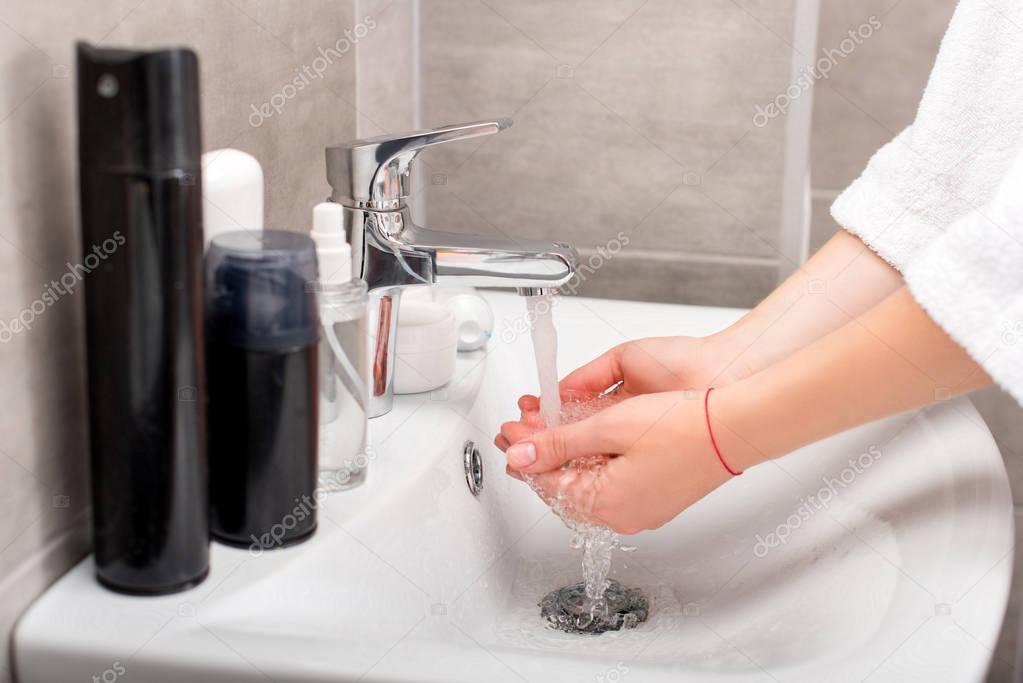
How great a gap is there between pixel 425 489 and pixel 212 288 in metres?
0.19

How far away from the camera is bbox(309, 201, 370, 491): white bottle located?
0.51 metres

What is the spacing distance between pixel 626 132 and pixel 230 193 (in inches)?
22.7

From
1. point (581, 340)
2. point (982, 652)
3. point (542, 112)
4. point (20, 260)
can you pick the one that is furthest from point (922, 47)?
point (20, 260)

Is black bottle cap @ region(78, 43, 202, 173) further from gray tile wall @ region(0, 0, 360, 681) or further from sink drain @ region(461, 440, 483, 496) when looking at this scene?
sink drain @ region(461, 440, 483, 496)

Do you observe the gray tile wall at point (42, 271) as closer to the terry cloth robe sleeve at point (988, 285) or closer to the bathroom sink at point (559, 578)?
the bathroom sink at point (559, 578)

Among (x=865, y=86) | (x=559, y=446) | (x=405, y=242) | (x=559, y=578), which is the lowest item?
(x=559, y=578)

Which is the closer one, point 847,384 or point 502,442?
point 847,384

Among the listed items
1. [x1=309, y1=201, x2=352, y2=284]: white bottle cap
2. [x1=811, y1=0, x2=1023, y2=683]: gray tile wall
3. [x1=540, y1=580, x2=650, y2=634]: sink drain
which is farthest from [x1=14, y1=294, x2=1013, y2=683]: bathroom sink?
[x1=811, y1=0, x2=1023, y2=683]: gray tile wall

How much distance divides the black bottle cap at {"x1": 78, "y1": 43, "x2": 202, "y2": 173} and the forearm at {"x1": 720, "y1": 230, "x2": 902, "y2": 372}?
0.42 metres

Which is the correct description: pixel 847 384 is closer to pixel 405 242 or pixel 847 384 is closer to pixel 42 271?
pixel 405 242

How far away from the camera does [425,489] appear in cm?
58

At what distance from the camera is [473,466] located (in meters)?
0.66

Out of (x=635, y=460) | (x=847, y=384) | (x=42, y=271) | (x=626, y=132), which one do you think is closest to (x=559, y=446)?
(x=635, y=460)

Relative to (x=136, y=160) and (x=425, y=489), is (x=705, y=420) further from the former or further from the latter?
(x=136, y=160)
